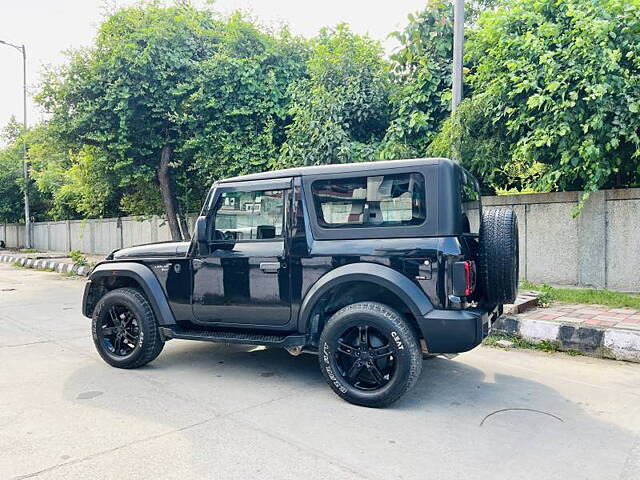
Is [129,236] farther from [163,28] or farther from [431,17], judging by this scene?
[431,17]

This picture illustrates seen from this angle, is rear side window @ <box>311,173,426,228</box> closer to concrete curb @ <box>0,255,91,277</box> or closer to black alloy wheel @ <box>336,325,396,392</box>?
black alloy wheel @ <box>336,325,396,392</box>

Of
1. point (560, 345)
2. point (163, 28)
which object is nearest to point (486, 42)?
point (560, 345)

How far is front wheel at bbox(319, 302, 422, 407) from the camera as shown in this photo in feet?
12.4

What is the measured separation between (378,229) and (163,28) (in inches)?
402

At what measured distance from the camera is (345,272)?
3.98 meters

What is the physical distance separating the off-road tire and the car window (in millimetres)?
1061

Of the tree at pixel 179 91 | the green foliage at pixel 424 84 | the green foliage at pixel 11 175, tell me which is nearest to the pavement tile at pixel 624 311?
the green foliage at pixel 424 84

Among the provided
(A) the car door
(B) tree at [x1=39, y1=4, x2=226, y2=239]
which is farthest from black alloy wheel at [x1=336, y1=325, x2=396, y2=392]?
(B) tree at [x1=39, y1=4, x2=226, y2=239]

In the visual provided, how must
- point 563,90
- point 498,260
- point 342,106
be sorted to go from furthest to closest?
point 342,106 < point 563,90 < point 498,260

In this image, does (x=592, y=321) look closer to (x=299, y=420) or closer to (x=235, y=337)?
(x=299, y=420)

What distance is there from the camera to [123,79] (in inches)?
458

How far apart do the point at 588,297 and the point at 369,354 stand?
486 cm

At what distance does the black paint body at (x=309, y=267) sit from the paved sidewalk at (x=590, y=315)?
249cm

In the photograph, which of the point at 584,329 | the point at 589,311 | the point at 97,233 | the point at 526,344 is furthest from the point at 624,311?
the point at 97,233
